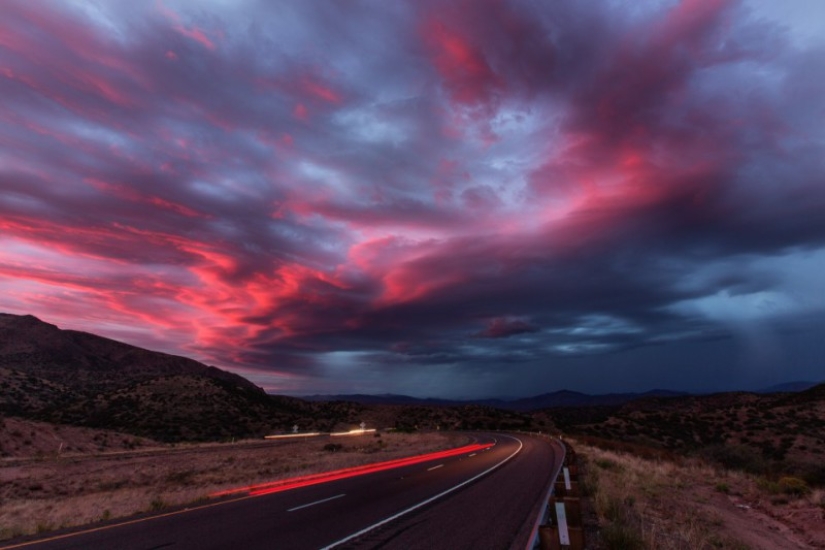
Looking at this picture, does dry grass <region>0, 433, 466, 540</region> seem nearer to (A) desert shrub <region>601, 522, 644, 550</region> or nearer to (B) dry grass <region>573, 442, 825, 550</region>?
(A) desert shrub <region>601, 522, 644, 550</region>

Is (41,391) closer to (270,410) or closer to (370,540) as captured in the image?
(270,410)

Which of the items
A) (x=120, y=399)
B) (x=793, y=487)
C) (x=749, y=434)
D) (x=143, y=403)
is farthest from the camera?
(x=120, y=399)

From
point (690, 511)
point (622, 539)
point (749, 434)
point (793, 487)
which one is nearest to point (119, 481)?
point (622, 539)

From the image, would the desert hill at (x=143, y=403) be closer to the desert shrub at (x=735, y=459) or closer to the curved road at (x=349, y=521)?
the curved road at (x=349, y=521)

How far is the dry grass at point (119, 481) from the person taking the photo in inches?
518

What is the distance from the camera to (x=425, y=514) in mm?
11180

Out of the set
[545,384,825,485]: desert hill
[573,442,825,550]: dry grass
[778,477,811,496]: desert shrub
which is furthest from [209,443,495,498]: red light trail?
[545,384,825,485]: desert hill

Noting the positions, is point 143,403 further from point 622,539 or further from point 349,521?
point 622,539

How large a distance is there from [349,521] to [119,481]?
18.0m

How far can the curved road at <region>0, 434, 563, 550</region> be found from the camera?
8594 mm

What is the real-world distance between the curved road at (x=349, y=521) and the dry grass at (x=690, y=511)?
6.01 ft

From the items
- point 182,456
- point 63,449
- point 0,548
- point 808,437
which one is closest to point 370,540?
point 0,548

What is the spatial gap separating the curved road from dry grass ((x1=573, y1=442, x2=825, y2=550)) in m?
1.83

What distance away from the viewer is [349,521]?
405 inches
